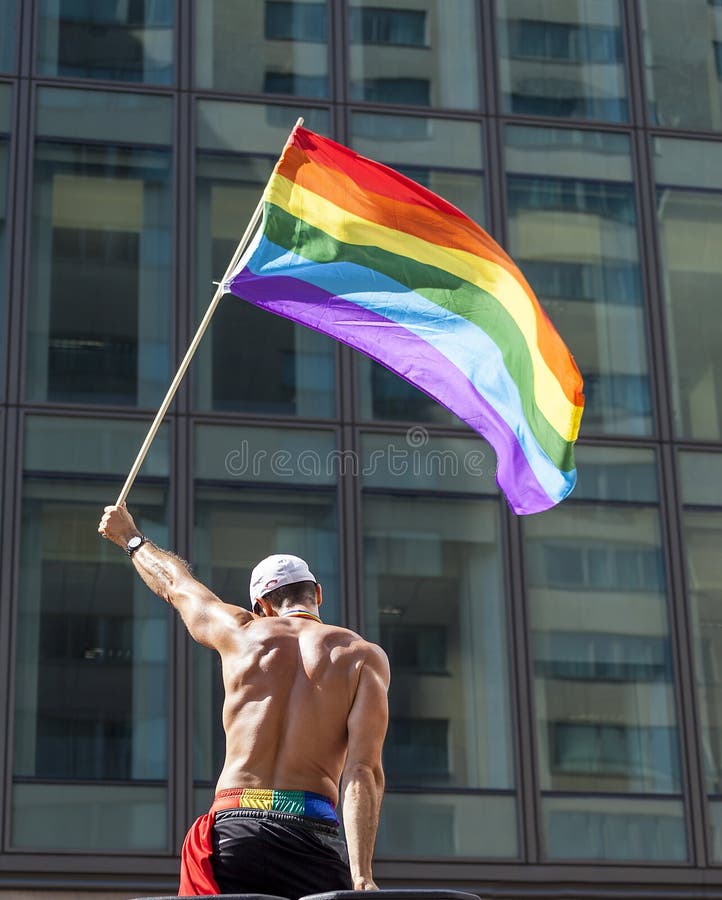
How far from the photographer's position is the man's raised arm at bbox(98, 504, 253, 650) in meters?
5.79

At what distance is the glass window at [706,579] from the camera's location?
14.4 m

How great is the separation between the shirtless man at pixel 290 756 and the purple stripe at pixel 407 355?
1.97 m

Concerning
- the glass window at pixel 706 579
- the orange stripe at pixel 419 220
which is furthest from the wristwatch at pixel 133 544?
the glass window at pixel 706 579

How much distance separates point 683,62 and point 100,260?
641 cm

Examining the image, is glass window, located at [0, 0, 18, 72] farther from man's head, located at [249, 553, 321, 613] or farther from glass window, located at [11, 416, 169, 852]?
man's head, located at [249, 553, 321, 613]

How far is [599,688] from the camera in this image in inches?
564

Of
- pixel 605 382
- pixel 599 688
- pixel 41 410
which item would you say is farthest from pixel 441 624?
pixel 41 410

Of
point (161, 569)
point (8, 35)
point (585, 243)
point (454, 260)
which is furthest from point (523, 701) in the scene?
point (161, 569)

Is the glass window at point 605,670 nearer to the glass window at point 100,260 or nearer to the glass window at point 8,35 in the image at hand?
the glass window at point 100,260

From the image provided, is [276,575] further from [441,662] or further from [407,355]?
[441,662]

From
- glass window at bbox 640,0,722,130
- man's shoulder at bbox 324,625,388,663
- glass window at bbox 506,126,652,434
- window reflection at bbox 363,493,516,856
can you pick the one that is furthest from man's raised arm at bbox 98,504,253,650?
glass window at bbox 640,0,722,130

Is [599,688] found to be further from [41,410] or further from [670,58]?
[670,58]

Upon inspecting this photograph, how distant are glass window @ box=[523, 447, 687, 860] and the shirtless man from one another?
8.56 meters

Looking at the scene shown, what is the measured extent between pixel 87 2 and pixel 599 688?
8.17 m
